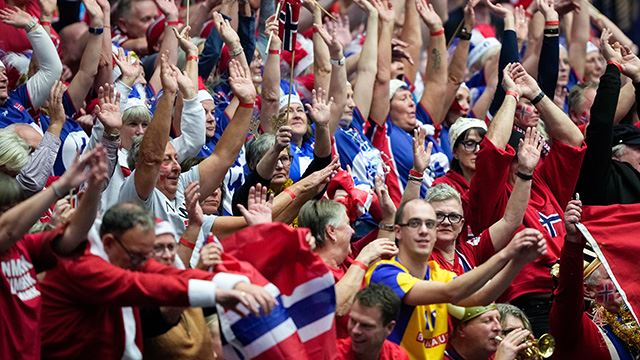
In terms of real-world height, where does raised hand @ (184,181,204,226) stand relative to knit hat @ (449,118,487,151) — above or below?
above

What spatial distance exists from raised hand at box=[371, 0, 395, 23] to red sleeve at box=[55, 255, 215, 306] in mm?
5102

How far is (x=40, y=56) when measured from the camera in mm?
8242

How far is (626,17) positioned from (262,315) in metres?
11.8

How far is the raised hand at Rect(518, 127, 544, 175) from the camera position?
755cm

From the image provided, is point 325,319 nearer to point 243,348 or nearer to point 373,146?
point 243,348

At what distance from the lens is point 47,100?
8359mm

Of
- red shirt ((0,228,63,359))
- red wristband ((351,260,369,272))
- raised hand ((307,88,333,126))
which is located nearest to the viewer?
red shirt ((0,228,63,359))

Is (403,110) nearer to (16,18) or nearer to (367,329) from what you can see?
(16,18)

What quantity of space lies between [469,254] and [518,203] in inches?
18.8

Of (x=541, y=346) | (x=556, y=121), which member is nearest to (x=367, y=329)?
(x=541, y=346)

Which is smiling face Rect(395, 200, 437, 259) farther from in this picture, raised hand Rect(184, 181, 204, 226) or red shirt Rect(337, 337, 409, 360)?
raised hand Rect(184, 181, 204, 226)

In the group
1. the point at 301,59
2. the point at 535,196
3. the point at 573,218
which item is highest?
the point at 573,218

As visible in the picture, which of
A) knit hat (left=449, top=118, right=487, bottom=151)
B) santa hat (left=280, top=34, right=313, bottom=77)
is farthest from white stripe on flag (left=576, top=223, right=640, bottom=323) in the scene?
santa hat (left=280, top=34, right=313, bottom=77)

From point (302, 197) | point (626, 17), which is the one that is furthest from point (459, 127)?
point (626, 17)
